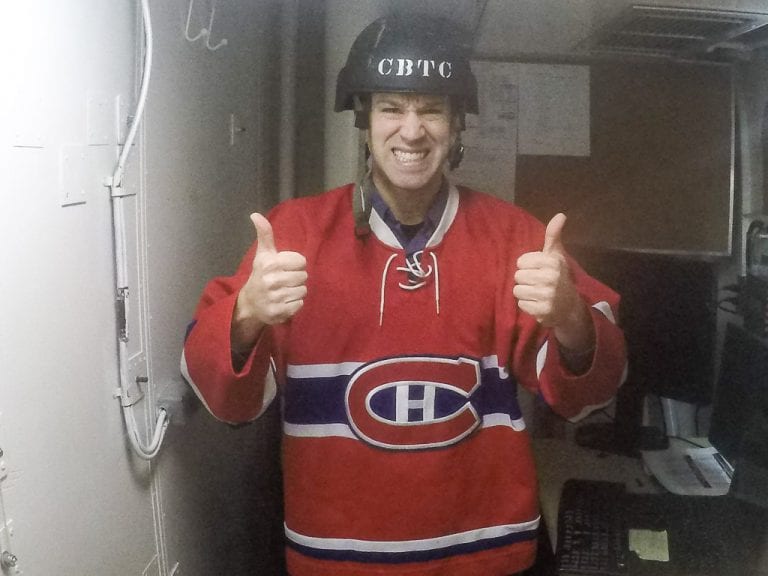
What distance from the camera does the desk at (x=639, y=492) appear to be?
1196 mm

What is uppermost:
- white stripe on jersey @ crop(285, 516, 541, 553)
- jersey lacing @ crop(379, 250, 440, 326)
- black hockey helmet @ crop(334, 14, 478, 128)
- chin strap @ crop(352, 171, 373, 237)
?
black hockey helmet @ crop(334, 14, 478, 128)

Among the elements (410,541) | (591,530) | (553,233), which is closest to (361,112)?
(553,233)

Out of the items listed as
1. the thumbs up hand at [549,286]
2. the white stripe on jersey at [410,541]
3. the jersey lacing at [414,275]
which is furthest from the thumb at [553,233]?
the white stripe on jersey at [410,541]

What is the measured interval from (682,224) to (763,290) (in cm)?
25

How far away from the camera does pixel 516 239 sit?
121 cm

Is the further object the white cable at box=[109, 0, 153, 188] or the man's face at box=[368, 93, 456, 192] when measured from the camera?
the man's face at box=[368, 93, 456, 192]

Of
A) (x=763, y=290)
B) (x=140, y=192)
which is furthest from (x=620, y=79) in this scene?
(x=140, y=192)

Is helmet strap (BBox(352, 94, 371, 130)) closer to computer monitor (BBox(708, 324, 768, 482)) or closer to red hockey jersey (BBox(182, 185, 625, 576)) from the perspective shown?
red hockey jersey (BBox(182, 185, 625, 576))

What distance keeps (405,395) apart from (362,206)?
1.02 feet

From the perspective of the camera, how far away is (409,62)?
110 centimetres

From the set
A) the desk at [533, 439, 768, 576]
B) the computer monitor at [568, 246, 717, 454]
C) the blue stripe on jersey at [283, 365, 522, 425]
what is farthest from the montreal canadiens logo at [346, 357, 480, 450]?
the computer monitor at [568, 246, 717, 454]

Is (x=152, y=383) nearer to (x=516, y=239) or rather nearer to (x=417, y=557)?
(x=417, y=557)

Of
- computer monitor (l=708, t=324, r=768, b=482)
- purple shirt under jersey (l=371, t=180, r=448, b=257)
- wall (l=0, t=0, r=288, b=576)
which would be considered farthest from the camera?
computer monitor (l=708, t=324, r=768, b=482)

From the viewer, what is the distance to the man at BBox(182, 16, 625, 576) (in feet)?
3.67
